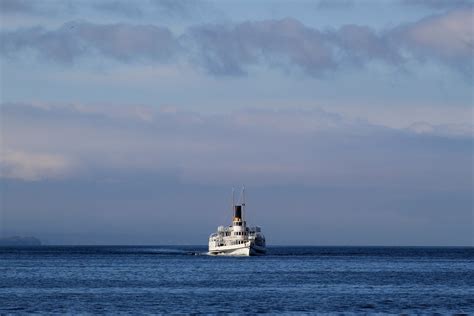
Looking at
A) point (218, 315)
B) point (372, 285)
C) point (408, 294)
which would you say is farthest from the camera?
point (372, 285)

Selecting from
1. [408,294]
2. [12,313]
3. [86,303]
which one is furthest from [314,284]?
[12,313]

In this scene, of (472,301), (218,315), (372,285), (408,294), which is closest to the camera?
(218,315)

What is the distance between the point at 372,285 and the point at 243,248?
92.4 meters

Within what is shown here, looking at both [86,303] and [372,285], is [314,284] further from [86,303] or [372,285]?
[86,303]

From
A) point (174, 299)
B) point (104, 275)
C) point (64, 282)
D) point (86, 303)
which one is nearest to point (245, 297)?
point (174, 299)

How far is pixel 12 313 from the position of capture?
228 ft

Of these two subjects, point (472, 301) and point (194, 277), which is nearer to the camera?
point (472, 301)

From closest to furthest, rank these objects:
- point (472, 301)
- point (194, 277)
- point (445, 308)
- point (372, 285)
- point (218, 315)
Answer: point (218, 315) < point (445, 308) < point (472, 301) < point (372, 285) < point (194, 277)

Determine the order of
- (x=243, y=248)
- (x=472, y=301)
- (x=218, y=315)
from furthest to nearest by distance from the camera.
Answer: (x=243, y=248), (x=472, y=301), (x=218, y=315)

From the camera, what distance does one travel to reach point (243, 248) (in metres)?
194

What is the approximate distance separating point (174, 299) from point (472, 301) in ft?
82.5

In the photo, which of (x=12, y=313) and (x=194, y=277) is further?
(x=194, y=277)

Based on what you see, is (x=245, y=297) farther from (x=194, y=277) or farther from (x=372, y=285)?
(x=194, y=277)

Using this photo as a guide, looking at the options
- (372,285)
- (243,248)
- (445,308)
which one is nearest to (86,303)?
(445,308)
